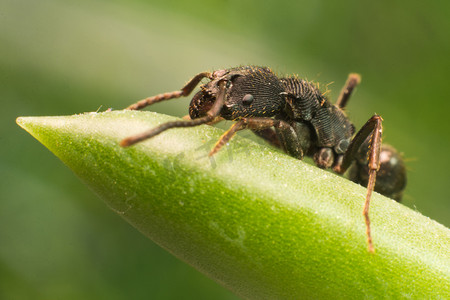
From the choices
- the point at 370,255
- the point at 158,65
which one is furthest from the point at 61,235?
the point at 370,255

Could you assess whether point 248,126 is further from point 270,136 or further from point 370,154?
point 270,136

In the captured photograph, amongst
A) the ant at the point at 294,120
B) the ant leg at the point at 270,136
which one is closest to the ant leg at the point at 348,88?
the ant at the point at 294,120

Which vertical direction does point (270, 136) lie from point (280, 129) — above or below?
below

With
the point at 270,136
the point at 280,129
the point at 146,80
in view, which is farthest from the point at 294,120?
the point at 146,80

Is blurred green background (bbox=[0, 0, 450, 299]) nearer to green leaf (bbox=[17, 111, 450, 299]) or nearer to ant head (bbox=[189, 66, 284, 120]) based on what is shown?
ant head (bbox=[189, 66, 284, 120])

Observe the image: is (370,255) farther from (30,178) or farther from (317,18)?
(317,18)
